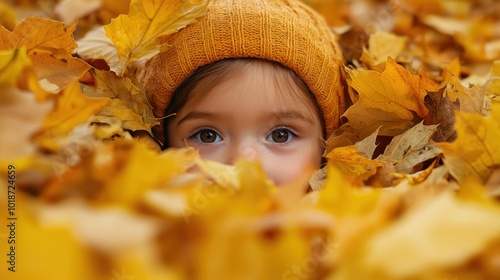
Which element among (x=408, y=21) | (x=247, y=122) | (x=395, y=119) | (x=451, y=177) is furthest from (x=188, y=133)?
(x=408, y=21)

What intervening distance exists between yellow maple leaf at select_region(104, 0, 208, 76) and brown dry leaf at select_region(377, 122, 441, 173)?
1.64 ft

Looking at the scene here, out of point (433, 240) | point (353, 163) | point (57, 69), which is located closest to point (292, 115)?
point (353, 163)

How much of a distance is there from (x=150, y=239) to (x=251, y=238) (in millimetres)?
96

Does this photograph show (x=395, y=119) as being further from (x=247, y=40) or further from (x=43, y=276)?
(x=43, y=276)

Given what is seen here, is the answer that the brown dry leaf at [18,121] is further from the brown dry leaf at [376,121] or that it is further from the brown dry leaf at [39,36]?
the brown dry leaf at [376,121]

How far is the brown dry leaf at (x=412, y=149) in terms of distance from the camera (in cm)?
109

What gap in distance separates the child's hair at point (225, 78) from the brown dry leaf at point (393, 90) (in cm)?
17

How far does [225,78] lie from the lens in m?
1.31

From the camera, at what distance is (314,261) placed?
633 millimetres

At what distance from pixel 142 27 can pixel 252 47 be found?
25 centimetres

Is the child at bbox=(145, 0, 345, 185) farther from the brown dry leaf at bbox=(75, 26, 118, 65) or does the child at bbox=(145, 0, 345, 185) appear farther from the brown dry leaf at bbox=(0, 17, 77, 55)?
the brown dry leaf at bbox=(0, 17, 77, 55)

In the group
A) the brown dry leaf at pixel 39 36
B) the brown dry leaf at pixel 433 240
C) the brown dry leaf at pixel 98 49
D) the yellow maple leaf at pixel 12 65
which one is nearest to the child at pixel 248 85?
the brown dry leaf at pixel 98 49

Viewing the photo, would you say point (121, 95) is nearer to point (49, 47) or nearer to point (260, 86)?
point (49, 47)

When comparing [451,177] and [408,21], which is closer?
[451,177]
